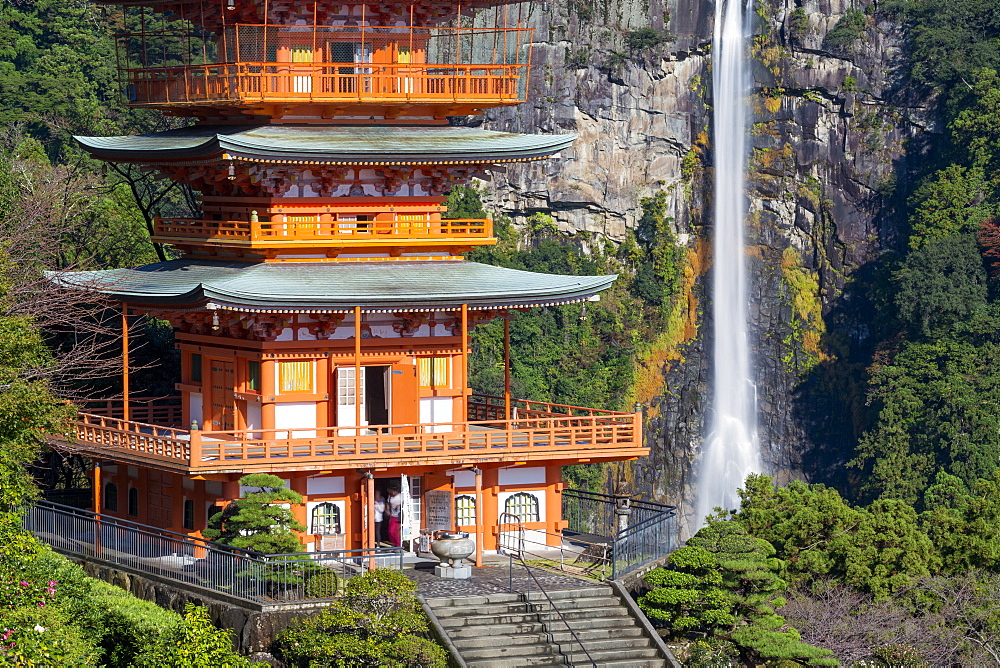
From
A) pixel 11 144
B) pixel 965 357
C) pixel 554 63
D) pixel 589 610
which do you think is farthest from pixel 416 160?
pixel 554 63

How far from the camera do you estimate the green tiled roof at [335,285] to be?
40250 millimetres

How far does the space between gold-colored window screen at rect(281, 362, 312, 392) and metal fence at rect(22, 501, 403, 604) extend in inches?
140

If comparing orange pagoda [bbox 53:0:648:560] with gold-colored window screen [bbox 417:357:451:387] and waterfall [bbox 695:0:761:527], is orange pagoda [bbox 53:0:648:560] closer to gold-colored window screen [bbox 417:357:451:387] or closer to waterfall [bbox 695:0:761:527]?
gold-colored window screen [bbox 417:357:451:387]

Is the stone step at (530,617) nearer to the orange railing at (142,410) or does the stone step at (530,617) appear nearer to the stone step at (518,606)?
the stone step at (518,606)

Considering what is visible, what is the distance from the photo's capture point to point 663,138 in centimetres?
9281

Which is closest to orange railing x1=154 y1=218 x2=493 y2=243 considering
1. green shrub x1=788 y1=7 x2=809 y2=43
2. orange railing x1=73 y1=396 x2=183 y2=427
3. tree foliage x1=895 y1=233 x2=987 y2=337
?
orange railing x1=73 y1=396 x2=183 y2=427

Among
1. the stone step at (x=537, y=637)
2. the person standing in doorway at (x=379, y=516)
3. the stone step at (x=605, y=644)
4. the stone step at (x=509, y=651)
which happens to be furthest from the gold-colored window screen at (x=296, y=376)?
the stone step at (x=605, y=644)

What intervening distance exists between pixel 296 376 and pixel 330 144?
4.57m

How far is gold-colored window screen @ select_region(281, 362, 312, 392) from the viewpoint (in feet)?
138

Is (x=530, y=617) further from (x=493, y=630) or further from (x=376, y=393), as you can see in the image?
(x=376, y=393)

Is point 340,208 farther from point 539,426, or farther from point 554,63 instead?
point 554,63

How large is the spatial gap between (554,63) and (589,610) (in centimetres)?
5594

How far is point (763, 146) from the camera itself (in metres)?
92.5

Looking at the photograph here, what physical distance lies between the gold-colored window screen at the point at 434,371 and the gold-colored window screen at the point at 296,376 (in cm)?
238
